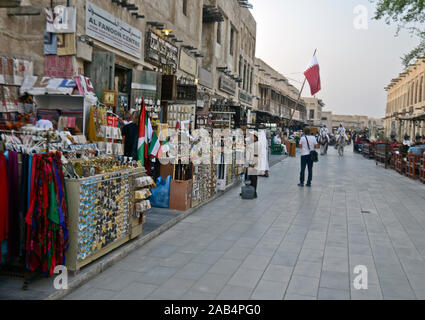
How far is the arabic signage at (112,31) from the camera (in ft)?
28.0

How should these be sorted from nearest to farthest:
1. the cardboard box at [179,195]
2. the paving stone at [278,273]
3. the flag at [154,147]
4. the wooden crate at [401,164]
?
the paving stone at [278,273] < the cardboard box at [179,195] < the flag at [154,147] < the wooden crate at [401,164]

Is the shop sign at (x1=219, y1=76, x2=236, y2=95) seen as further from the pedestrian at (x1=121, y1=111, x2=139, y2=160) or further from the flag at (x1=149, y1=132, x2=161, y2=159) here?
the pedestrian at (x1=121, y1=111, x2=139, y2=160)

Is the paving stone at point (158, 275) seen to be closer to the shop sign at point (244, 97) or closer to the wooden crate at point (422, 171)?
the wooden crate at point (422, 171)

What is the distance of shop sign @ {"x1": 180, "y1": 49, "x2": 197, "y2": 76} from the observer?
1412 centimetres

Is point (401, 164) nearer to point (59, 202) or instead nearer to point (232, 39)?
point (232, 39)

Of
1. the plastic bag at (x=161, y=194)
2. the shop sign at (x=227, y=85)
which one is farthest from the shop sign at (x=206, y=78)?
the plastic bag at (x=161, y=194)

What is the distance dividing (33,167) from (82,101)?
12.2 feet

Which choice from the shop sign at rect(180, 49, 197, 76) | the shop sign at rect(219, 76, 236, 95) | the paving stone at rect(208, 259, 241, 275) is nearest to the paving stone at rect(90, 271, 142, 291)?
the paving stone at rect(208, 259, 241, 275)

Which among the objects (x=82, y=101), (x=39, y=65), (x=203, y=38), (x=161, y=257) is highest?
(x=203, y=38)

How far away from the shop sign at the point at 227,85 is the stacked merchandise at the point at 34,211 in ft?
55.8

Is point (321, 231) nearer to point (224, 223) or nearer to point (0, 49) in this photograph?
point (224, 223)

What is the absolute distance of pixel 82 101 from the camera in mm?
7574

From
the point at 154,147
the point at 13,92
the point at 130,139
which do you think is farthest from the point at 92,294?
the point at 13,92

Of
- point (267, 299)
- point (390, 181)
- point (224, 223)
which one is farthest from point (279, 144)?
point (267, 299)
